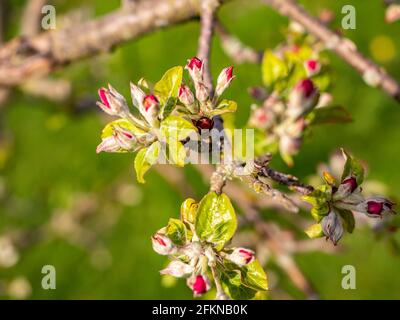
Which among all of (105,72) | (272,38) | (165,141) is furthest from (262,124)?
(272,38)

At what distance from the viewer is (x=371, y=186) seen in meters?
1.75

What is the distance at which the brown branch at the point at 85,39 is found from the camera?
1405 mm

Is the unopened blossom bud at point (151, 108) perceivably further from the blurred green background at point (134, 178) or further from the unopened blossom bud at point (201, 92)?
the blurred green background at point (134, 178)

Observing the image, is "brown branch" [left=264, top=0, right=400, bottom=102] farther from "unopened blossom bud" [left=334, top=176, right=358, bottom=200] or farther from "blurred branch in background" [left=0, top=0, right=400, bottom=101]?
"unopened blossom bud" [left=334, top=176, right=358, bottom=200]

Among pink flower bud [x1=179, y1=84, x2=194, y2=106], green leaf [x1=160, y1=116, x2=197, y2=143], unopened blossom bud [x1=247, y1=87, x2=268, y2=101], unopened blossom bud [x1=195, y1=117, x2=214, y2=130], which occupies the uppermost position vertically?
A: unopened blossom bud [x1=247, y1=87, x2=268, y2=101]

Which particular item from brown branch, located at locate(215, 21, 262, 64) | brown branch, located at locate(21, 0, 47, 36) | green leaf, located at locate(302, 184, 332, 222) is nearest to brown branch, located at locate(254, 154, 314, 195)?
green leaf, located at locate(302, 184, 332, 222)

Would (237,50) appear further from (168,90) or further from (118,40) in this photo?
(168,90)

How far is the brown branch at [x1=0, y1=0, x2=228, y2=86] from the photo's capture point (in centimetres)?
141

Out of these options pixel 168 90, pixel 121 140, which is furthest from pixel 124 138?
pixel 168 90

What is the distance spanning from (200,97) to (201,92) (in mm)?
12

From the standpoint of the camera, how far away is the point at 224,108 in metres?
0.93

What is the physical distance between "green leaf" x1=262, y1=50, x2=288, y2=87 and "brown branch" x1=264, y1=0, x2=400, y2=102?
11cm

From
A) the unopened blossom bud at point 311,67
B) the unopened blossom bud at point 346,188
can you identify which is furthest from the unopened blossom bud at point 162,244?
the unopened blossom bud at point 311,67
